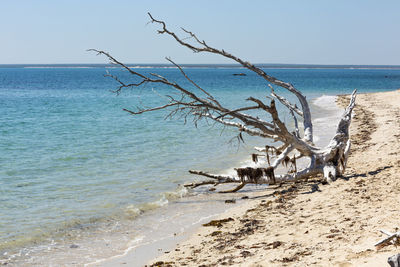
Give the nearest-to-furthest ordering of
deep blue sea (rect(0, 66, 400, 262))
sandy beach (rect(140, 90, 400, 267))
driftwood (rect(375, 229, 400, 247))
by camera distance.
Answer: driftwood (rect(375, 229, 400, 247)) < sandy beach (rect(140, 90, 400, 267)) < deep blue sea (rect(0, 66, 400, 262))

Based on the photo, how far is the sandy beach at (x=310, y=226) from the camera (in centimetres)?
482

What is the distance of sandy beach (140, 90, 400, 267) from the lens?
4.82 meters

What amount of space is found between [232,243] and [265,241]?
537 mm

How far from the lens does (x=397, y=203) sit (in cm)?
608

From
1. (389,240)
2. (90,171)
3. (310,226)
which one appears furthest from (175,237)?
(90,171)

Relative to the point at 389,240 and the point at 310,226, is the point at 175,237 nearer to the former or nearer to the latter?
the point at 310,226

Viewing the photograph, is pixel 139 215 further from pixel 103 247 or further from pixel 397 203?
pixel 397 203

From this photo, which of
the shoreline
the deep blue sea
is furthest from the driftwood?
the deep blue sea

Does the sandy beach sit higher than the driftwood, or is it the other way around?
the driftwood

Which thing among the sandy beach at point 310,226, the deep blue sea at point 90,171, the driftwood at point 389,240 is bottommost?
the deep blue sea at point 90,171

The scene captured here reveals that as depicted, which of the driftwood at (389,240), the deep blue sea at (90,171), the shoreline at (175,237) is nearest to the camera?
the driftwood at (389,240)

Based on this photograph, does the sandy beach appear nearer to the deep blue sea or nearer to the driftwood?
the driftwood

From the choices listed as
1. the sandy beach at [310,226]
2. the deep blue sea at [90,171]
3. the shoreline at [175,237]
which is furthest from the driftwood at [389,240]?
the deep blue sea at [90,171]

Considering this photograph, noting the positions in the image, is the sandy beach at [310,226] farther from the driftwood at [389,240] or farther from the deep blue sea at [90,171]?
the deep blue sea at [90,171]
